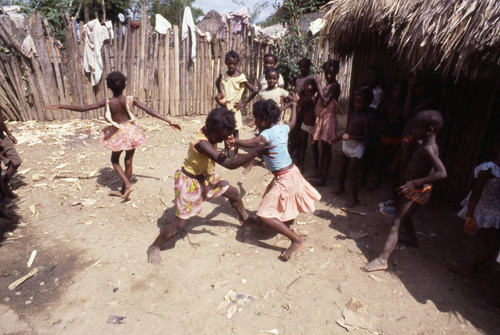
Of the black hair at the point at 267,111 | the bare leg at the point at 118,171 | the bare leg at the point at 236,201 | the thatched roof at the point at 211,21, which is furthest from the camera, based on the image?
the thatched roof at the point at 211,21

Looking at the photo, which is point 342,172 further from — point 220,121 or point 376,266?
point 220,121

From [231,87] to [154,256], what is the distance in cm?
323

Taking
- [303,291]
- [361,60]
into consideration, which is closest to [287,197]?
[303,291]

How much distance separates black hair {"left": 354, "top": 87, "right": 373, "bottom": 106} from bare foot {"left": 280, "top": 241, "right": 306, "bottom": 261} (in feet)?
7.44

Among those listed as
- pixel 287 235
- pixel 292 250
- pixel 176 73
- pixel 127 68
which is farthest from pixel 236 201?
pixel 127 68

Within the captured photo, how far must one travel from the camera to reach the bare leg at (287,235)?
11.1 feet

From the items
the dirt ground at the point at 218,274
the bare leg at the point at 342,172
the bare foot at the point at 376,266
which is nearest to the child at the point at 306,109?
the bare leg at the point at 342,172

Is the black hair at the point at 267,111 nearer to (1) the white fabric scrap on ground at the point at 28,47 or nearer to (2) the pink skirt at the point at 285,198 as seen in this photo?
(2) the pink skirt at the point at 285,198

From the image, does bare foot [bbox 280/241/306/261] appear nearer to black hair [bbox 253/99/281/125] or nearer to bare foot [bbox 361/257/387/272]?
bare foot [bbox 361/257/387/272]

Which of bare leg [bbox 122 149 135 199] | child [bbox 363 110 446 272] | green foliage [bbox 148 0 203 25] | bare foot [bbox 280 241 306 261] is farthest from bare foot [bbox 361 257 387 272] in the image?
green foliage [bbox 148 0 203 25]

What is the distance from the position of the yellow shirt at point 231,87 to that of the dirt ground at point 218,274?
1658 millimetres

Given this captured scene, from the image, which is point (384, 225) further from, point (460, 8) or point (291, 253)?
point (460, 8)

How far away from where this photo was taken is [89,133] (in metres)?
7.40

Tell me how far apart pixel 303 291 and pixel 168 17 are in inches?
1268
